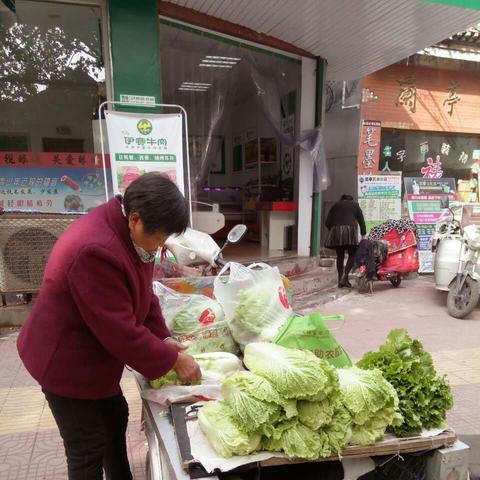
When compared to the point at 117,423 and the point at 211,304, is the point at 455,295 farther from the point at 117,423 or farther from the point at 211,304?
the point at 117,423

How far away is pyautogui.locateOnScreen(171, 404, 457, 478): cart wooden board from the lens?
1317mm

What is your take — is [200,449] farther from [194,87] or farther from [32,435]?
[194,87]

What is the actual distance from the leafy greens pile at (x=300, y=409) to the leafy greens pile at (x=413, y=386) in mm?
78

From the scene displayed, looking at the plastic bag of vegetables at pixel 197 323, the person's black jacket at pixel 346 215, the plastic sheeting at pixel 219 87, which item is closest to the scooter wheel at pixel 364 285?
the person's black jacket at pixel 346 215

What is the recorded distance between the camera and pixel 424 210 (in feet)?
26.1

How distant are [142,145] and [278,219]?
3771mm

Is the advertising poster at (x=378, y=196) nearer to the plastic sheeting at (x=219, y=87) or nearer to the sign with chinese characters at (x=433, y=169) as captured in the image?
the plastic sheeting at (x=219, y=87)

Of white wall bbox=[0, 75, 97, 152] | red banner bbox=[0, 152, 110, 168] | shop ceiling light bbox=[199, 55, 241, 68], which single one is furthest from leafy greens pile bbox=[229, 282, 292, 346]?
shop ceiling light bbox=[199, 55, 241, 68]

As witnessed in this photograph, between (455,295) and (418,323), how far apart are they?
2.45ft

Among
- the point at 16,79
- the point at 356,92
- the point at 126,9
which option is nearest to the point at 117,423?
the point at 126,9

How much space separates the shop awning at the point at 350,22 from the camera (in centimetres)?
502

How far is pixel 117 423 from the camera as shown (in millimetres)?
1837

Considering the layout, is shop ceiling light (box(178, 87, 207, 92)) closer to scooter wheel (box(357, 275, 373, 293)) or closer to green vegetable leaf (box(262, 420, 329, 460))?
scooter wheel (box(357, 275, 373, 293))

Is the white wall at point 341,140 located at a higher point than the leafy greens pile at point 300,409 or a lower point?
higher
